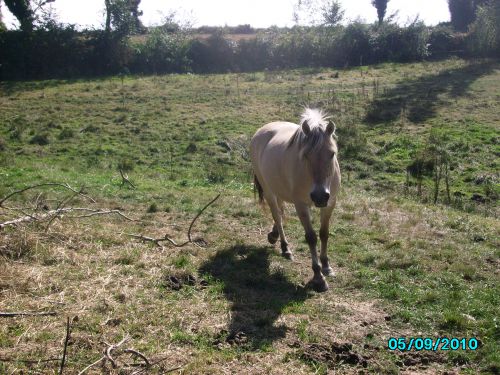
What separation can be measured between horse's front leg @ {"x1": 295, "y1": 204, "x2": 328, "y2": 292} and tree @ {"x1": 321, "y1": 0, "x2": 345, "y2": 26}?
46.8 meters

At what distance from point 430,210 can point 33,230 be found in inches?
291

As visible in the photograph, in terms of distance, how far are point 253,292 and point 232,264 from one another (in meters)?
0.92

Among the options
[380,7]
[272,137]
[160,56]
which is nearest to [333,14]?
[380,7]

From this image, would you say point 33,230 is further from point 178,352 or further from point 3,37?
point 3,37

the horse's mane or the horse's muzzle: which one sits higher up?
the horse's mane

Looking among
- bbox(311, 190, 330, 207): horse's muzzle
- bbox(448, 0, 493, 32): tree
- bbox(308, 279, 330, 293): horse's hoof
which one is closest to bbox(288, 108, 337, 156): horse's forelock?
bbox(311, 190, 330, 207): horse's muzzle

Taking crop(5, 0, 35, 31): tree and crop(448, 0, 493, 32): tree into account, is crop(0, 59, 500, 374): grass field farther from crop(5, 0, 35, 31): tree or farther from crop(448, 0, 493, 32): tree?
crop(448, 0, 493, 32): tree

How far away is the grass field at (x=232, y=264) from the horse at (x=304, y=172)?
40cm

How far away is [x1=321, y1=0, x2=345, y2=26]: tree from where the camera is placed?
49.1 meters

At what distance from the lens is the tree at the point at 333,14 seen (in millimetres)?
49125

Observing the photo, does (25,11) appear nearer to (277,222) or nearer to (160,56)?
(160,56)

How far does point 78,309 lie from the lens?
15.7 ft

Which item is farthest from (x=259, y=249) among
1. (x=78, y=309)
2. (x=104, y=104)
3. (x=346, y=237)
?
(x=104, y=104)

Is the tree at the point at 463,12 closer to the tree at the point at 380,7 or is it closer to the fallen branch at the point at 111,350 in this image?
the tree at the point at 380,7
